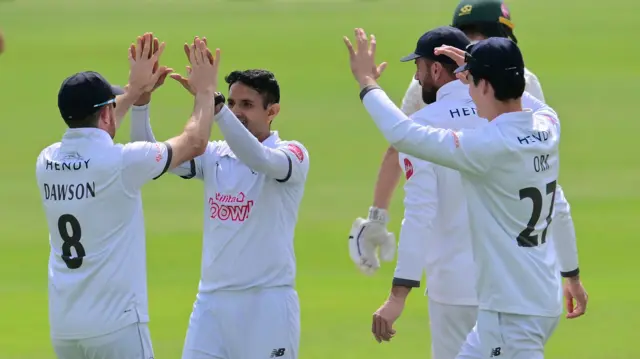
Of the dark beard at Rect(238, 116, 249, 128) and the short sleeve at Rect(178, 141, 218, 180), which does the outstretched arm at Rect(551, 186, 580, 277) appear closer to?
the dark beard at Rect(238, 116, 249, 128)

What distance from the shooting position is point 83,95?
6.27 m

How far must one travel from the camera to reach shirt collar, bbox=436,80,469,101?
21.8ft

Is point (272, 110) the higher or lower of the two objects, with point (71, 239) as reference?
higher

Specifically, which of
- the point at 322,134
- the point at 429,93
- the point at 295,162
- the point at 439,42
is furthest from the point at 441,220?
the point at 322,134

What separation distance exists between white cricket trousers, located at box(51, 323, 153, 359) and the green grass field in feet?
14.8

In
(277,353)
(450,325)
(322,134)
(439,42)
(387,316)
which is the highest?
(439,42)

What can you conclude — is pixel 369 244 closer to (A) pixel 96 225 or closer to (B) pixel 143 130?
(B) pixel 143 130

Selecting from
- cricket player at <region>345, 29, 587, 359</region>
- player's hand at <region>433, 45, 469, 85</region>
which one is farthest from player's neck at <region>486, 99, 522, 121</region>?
player's hand at <region>433, 45, 469, 85</region>

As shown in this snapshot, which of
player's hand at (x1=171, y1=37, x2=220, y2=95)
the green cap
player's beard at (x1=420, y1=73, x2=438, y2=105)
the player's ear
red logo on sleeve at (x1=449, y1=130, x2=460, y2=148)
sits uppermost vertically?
the green cap

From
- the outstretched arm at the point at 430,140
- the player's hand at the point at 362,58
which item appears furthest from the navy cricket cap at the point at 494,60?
the player's hand at the point at 362,58

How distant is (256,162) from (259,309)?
2.50ft

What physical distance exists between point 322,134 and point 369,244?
17.1 meters

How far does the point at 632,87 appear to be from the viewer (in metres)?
28.5

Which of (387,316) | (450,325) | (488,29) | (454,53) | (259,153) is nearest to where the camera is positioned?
(454,53)
